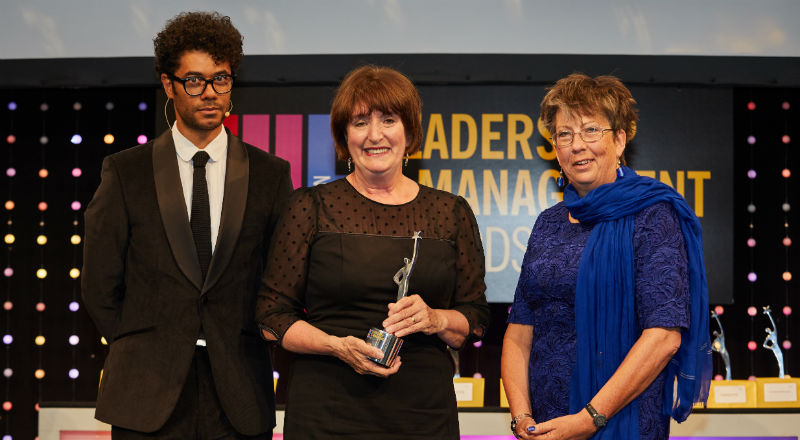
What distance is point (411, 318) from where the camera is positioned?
1.86 meters

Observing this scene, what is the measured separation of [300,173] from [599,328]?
2304 millimetres

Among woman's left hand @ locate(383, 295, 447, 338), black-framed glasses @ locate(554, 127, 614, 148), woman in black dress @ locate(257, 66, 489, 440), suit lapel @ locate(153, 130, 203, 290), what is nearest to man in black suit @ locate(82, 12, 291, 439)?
suit lapel @ locate(153, 130, 203, 290)

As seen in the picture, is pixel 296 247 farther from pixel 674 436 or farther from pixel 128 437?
pixel 674 436

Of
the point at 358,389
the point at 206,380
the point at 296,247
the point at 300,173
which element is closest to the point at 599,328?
the point at 358,389

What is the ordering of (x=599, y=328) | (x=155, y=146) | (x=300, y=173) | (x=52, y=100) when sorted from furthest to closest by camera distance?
(x=52, y=100), (x=300, y=173), (x=155, y=146), (x=599, y=328)

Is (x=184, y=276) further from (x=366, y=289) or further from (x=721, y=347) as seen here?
(x=721, y=347)

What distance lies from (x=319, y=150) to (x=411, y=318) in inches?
86.8

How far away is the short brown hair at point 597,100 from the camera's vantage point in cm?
200

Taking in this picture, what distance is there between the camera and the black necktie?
200 centimetres

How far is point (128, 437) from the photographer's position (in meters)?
1.94

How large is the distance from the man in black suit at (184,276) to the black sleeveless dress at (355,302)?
0.11 meters

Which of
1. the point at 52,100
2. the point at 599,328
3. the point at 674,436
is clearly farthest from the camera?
the point at 52,100

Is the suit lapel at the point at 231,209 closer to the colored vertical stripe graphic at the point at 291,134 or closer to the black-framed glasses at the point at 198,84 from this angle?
the black-framed glasses at the point at 198,84

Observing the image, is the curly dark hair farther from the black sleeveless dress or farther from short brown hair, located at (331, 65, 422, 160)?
the black sleeveless dress
